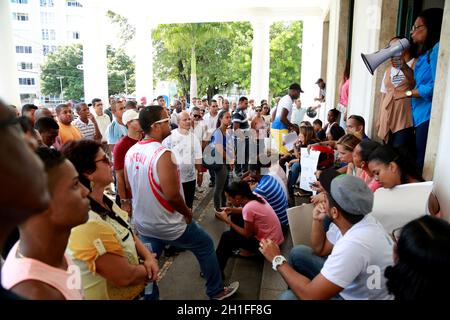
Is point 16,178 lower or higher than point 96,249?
higher

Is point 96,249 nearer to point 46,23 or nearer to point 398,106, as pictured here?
point 398,106

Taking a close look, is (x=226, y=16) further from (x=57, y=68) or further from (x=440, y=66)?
(x=57, y=68)

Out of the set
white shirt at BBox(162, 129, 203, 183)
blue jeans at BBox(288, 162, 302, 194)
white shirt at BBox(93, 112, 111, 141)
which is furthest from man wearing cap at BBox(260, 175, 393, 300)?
white shirt at BBox(93, 112, 111, 141)

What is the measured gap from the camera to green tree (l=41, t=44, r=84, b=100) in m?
38.6

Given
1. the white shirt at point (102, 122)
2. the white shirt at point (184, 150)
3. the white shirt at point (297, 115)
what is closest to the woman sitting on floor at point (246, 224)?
the white shirt at point (184, 150)

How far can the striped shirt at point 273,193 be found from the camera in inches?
163

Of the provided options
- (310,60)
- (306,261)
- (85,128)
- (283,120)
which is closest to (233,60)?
(310,60)

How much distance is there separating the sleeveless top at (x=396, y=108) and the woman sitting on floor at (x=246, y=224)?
1.56 m

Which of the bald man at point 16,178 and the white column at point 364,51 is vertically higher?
the white column at point 364,51

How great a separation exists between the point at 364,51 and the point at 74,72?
39.7m

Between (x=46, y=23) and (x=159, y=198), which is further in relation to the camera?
(x=46, y=23)

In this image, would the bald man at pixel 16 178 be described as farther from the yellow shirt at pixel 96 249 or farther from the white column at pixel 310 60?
the white column at pixel 310 60

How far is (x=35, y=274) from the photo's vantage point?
121 centimetres
